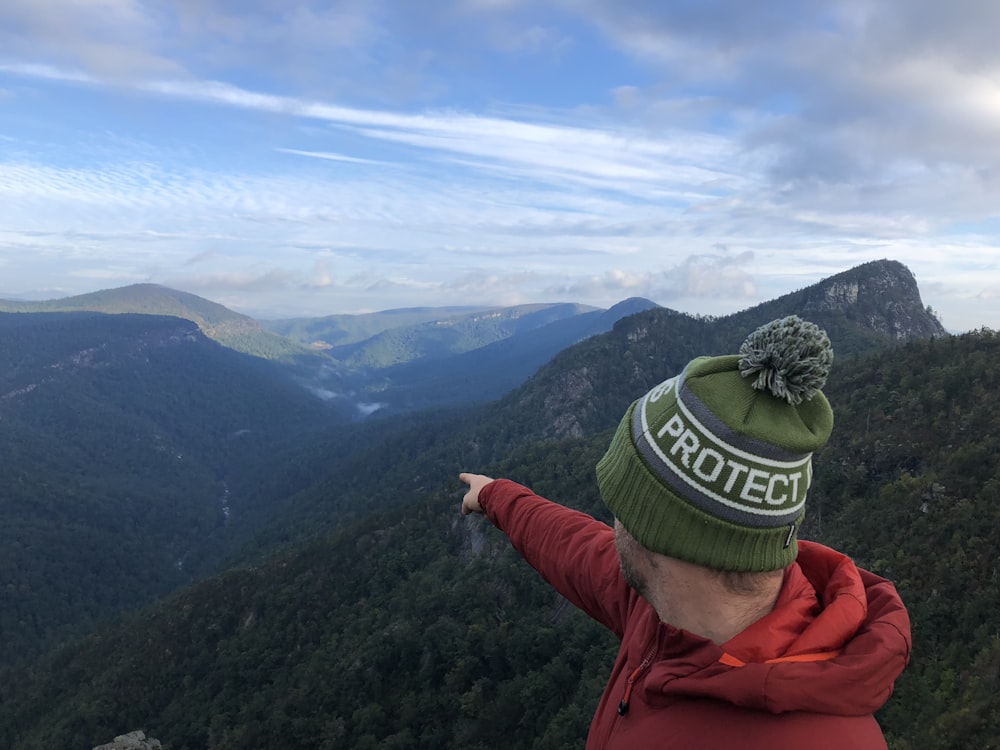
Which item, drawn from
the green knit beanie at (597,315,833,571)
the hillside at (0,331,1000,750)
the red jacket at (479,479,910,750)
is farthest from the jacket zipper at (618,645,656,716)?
the hillside at (0,331,1000,750)

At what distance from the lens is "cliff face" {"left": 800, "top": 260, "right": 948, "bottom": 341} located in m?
108

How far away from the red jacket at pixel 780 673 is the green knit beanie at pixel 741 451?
307 mm

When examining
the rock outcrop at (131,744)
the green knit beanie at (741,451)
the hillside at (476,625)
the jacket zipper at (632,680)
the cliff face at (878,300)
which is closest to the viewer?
the green knit beanie at (741,451)

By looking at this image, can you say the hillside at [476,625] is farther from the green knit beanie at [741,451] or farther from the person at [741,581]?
the green knit beanie at [741,451]

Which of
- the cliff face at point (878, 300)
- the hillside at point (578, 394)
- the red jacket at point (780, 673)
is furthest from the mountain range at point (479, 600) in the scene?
the red jacket at point (780, 673)

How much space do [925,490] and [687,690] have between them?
100ft

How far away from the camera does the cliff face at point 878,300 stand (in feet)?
354

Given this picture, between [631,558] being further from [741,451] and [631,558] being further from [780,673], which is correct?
[780,673]

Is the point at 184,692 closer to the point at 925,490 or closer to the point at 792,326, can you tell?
the point at 925,490

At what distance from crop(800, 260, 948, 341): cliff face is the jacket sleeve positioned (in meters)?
117

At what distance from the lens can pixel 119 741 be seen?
127 feet

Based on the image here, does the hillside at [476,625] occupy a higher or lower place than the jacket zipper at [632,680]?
lower

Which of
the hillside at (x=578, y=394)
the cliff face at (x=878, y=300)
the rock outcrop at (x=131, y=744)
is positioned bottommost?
the rock outcrop at (x=131, y=744)

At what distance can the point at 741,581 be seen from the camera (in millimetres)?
2643
